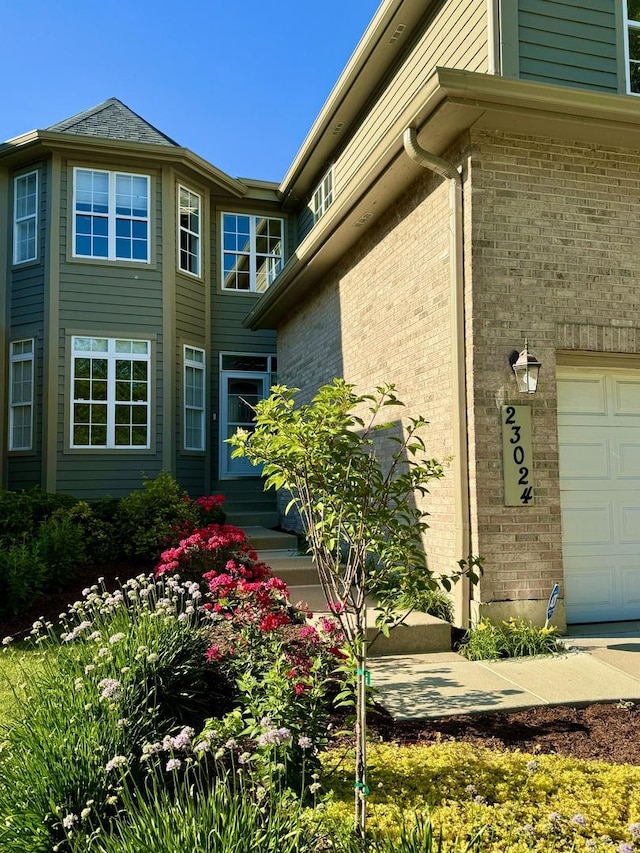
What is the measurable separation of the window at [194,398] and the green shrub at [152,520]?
9.87 ft

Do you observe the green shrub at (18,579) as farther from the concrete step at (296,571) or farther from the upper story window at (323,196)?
the upper story window at (323,196)

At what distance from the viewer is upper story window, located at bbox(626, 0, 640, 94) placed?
6.68 meters

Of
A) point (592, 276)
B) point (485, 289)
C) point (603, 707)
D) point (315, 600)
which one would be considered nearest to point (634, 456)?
point (592, 276)

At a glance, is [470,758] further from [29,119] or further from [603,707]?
[29,119]

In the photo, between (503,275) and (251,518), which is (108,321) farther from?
(503,275)

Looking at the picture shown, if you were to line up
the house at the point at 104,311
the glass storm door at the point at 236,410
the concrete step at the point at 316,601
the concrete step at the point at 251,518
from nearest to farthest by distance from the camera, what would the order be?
the concrete step at the point at 316,601 → the concrete step at the point at 251,518 → the house at the point at 104,311 → the glass storm door at the point at 236,410

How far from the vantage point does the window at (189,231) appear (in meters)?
12.9

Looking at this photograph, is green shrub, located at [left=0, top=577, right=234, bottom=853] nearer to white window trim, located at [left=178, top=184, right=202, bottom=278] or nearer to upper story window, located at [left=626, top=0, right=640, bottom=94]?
upper story window, located at [left=626, top=0, right=640, bottom=94]

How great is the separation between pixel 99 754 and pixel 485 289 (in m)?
4.48

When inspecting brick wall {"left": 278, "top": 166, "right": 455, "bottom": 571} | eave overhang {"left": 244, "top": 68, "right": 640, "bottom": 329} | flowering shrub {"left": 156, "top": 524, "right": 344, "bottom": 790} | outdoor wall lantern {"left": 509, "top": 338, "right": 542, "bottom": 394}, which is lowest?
flowering shrub {"left": 156, "top": 524, "right": 344, "bottom": 790}

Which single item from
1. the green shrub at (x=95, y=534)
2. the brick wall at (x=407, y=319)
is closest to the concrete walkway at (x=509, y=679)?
the brick wall at (x=407, y=319)

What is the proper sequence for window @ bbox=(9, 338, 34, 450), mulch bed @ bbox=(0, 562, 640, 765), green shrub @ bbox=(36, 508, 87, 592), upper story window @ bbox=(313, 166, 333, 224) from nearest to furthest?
mulch bed @ bbox=(0, 562, 640, 765)
green shrub @ bbox=(36, 508, 87, 592)
window @ bbox=(9, 338, 34, 450)
upper story window @ bbox=(313, 166, 333, 224)

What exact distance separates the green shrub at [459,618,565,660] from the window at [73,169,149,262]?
32.3ft

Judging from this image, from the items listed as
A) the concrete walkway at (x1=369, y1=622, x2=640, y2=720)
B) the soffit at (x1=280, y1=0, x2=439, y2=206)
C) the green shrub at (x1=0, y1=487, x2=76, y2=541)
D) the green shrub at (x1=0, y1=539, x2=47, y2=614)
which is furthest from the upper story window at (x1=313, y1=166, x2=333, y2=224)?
the concrete walkway at (x1=369, y1=622, x2=640, y2=720)
